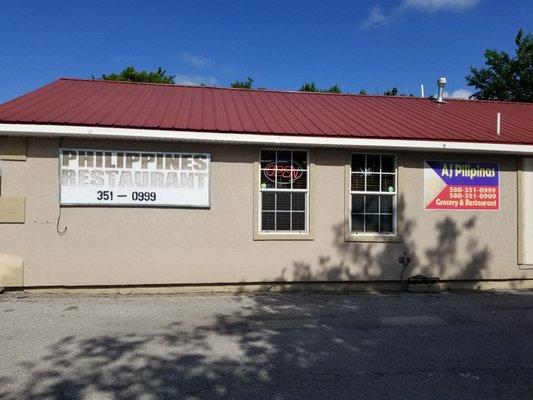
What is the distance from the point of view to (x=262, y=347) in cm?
515

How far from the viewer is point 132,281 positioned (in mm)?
8031

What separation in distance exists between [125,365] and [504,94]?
27.9 m

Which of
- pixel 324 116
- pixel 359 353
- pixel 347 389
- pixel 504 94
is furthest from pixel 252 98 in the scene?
pixel 504 94

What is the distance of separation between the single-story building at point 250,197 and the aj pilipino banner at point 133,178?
0.02m

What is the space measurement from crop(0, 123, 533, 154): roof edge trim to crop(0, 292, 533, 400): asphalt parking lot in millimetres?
2755

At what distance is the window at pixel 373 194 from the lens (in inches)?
343

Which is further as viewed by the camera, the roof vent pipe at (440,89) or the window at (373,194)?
the roof vent pipe at (440,89)

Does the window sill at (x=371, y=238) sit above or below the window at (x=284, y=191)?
below

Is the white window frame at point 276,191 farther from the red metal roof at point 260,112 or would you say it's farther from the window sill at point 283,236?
the red metal roof at point 260,112

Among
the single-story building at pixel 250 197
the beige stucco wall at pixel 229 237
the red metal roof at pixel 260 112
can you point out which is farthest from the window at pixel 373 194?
the red metal roof at pixel 260 112

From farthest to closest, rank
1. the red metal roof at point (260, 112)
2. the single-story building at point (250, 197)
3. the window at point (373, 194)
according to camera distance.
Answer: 1. the window at point (373, 194)
2. the red metal roof at point (260, 112)
3. the single-story building at point (250, 197)

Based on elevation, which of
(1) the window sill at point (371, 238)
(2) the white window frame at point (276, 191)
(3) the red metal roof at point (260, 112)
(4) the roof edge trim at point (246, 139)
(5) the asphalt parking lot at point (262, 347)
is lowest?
(5) the asphalt parking lot at point (262, 347)

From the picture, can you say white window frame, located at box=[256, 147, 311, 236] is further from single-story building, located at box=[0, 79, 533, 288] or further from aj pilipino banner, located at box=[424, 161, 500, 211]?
aj pilipino banner, located at box=[424, 161, 500, 211]

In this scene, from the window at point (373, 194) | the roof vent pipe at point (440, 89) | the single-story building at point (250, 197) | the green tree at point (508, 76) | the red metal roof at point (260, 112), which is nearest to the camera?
the single-story building at point (250, 197)
